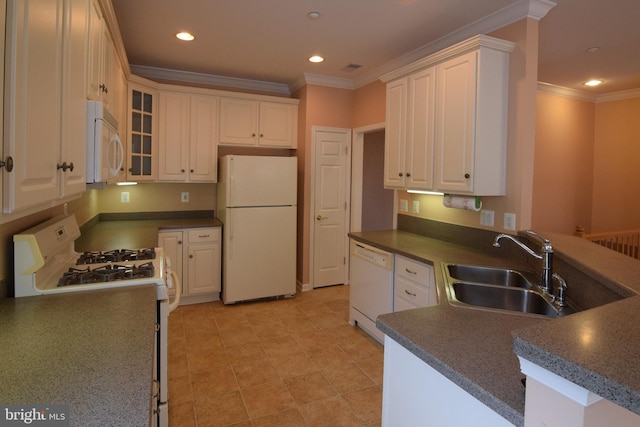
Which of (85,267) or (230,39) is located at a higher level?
(230,39)

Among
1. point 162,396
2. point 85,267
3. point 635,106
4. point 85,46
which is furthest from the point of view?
point 635,106

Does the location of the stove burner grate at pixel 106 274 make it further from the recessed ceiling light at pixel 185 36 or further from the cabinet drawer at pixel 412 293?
the recessed ceiling light at pixel 185 36

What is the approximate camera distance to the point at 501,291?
1.92 meters

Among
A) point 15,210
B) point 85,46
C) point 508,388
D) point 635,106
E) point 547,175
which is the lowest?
point 508,388

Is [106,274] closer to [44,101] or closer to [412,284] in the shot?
[44,101]

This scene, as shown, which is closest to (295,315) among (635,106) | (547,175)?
(547,175)

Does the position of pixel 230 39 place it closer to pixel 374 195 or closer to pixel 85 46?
pixel 85 46

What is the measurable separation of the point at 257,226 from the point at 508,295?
268 centimetres

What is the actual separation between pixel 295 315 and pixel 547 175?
3518mm

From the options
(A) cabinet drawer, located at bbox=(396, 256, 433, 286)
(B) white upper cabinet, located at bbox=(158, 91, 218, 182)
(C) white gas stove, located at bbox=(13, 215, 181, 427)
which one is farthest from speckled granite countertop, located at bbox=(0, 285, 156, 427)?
(B) white upper cabinet, located at bbox=(158, 91, 218, 182)

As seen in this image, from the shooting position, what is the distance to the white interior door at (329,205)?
14.7ft

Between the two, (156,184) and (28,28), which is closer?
(28,28)

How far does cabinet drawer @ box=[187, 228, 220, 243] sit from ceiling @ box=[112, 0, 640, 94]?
1.74 meters

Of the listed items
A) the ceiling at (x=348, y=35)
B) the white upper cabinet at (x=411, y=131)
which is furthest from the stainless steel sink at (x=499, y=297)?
the ceiling at (x=348, y=35)
